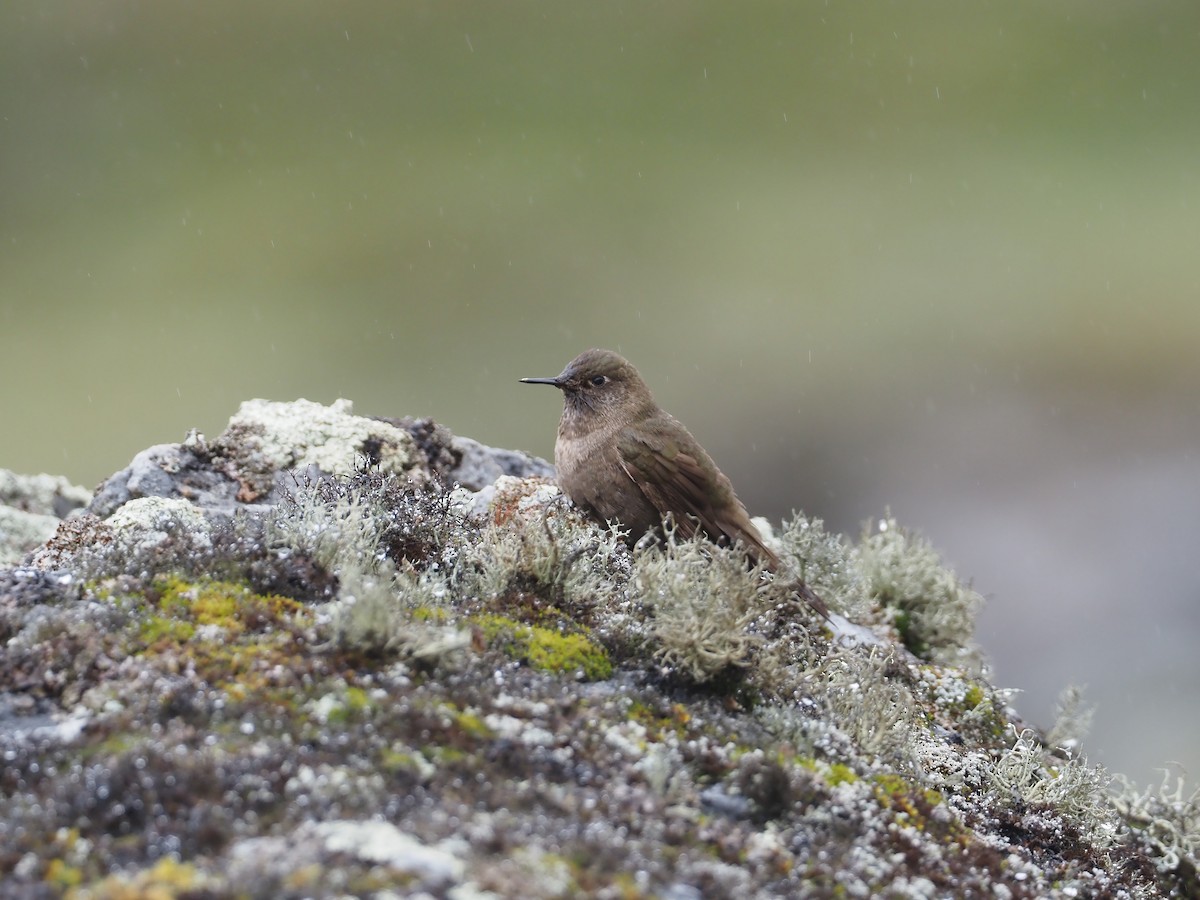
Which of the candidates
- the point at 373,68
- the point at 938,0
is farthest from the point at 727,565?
the point at 938,0

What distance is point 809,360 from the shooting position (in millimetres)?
21781

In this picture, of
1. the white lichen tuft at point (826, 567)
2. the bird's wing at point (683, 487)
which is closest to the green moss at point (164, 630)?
the bird's wing at point (683, 487)

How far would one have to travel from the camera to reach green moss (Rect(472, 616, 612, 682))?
14.6 ft

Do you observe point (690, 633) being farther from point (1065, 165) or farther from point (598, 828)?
point (1065, 165)

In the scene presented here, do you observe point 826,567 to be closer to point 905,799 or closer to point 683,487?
point 683,487

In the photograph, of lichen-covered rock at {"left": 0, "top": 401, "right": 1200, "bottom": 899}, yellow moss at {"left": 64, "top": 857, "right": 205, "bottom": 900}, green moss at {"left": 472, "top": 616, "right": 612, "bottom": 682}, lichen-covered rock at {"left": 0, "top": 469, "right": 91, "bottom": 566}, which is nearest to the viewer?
yellow moss at {"left": 64, "top": 857, "right": 205, "bottom": 900}

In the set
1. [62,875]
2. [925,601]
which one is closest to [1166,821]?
[925,601]

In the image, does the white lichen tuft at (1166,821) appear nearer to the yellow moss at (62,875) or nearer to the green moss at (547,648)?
the green moss at (547,648)

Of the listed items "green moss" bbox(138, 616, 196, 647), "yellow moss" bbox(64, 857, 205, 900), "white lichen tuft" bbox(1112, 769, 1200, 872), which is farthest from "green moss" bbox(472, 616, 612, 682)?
"white lichen tuft" bbox(1112, 769, 1200, 872)

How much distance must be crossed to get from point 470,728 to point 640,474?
3469 millimetres

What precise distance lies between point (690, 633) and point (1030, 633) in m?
12.1

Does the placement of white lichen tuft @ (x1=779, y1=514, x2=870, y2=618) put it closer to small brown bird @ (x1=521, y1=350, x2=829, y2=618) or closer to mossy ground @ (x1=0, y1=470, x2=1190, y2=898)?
small brown bird @ (x1=521, y1=350, x2=829, y2=618)

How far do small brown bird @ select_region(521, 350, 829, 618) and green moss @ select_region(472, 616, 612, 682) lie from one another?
211 cm

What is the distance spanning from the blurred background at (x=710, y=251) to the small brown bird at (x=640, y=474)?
8.57 m
